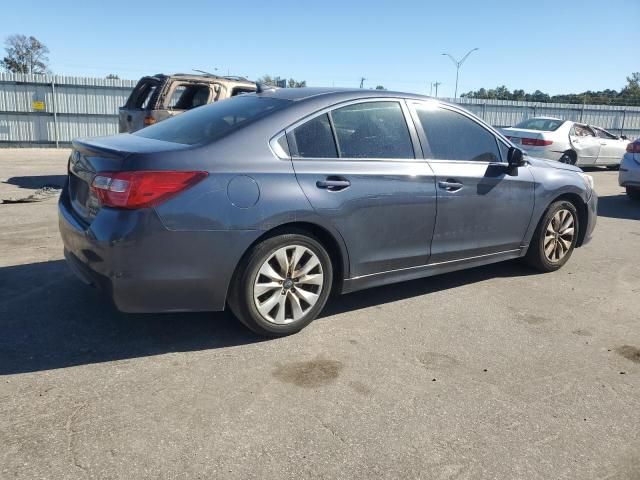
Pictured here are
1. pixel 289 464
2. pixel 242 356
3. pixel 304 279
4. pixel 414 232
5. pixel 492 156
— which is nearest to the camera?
pixel 289 464

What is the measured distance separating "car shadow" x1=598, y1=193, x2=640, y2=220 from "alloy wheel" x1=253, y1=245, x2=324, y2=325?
728 cm

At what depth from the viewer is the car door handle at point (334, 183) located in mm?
3770

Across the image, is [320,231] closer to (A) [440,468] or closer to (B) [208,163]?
(B) [208,163]

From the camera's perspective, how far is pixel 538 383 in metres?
3.37

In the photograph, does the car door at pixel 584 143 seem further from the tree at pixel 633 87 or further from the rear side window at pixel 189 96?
the tree at pixel 633 87

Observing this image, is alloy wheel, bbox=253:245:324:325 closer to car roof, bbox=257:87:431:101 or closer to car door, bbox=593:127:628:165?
car roof, bbox=257:87:431:101

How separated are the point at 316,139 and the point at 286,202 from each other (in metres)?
0.58

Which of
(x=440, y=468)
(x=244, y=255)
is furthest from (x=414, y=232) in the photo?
(x=440, y=468)

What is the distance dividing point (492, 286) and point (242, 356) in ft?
8.82

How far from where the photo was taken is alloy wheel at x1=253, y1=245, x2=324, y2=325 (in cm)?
365

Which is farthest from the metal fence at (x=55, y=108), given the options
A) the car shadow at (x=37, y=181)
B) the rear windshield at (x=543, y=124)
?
the rear windshield at (x=543, y=124)

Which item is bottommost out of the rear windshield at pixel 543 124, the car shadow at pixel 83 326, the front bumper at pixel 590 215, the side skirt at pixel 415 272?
the car shadow at pixel 83 326

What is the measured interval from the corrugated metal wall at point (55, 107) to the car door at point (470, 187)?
1798cm

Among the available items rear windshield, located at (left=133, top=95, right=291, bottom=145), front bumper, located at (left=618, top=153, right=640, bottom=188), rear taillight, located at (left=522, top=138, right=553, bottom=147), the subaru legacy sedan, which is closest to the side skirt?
the subaru legacy sedan
